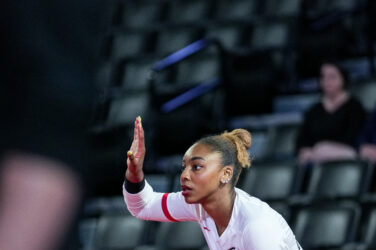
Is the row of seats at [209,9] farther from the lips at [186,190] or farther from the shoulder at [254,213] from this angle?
the lips at [186,190]

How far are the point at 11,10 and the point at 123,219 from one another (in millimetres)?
2245

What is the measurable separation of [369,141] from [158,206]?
203 cm

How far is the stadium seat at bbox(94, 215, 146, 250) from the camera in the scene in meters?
4.53

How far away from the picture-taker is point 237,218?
2461 mm

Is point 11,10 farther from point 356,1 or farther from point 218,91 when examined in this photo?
point 356,1

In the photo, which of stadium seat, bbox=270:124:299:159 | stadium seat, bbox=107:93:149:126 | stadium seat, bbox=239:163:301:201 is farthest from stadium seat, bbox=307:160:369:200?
stadium seat, bbox=107:93:149:126

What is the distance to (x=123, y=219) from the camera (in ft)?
15.2

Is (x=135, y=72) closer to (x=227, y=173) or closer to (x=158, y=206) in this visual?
(x=158, y=206)

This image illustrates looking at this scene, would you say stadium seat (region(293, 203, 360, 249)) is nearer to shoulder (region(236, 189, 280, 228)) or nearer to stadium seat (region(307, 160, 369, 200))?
stadium seat (region(307, 160, 369, 200))

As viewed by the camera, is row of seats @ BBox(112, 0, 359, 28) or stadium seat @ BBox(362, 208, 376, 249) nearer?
stadium seat @ BBox(362, 208, 376, 249)

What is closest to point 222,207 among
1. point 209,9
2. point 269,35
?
point 269,35

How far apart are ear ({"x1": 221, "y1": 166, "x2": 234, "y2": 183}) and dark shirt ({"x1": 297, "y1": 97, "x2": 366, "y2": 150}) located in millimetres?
2079

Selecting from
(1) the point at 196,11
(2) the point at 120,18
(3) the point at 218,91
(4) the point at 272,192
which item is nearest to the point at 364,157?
(4) the point at 272,192

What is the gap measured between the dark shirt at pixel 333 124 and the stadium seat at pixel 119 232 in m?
1.02
